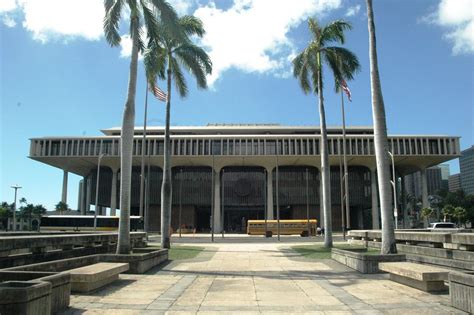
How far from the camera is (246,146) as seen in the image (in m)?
74.6

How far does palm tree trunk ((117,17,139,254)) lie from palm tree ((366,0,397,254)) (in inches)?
346

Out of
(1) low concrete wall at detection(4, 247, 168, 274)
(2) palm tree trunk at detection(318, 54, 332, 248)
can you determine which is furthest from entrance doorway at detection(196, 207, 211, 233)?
(1) low concrete wall at detection(4, 247, 168, 274)

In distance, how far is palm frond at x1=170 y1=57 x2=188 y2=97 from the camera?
27214mm

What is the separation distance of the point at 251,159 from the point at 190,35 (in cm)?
5045

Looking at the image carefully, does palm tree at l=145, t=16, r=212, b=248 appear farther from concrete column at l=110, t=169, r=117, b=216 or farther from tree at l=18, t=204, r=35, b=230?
tree at l=18, t=204, r=35, b=230

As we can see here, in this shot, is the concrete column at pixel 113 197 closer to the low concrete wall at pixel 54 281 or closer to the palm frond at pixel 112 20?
the palm frond at pixel 112 20

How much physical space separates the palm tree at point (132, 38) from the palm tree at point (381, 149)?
767cm

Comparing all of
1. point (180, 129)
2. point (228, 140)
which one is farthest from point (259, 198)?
point (180, 129)

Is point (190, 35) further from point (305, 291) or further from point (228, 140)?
point (228, 140)

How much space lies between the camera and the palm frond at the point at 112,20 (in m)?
17.3

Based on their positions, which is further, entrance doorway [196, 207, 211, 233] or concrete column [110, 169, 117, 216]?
entrance doorway [196, 207, 211, 233]

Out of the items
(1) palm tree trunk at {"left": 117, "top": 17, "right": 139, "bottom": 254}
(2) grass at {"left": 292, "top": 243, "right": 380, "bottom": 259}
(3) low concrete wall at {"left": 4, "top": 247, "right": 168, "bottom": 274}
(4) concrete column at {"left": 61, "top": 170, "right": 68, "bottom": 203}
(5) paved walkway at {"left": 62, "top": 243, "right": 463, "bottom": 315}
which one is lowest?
(5) paved walkway at {"left": 62, "top": 243, "right": 463, "bottom": 315}

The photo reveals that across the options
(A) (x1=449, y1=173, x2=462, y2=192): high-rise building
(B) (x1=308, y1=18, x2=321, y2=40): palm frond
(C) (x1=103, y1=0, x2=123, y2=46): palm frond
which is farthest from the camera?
(A) (x1=449, y1=173, x2=462, y2=192): high-rise building

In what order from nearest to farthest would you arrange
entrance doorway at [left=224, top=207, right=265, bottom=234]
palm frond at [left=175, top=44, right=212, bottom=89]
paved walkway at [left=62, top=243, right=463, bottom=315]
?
paved walkway at [left=62, top=243, right=463, bottom=315], palm frond at [left=175, top=44, right=212, bottom=89], entrance doorway at [left=224, top=207, right=265, bottom=234]
